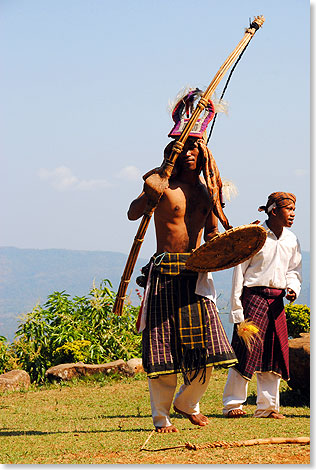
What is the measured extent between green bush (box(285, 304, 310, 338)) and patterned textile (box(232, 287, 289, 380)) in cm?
309

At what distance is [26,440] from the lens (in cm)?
609

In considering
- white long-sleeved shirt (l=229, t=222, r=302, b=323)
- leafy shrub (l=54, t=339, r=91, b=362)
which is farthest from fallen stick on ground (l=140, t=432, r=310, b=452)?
leafy shrub (l=54, t=339, r=91, b=362)

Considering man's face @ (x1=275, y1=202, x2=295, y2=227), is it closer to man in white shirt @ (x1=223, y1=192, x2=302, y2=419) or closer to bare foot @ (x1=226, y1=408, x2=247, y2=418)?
man in white shirt @ (x1=223, y1=192, x2=302, y2=419)

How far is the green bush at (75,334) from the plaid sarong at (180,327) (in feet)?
13.0

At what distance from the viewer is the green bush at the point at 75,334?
32.6 ft

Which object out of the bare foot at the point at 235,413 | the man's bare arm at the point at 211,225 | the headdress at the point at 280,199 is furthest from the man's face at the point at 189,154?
the bare foot at the point at 235,413

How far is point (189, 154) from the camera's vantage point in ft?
19.9

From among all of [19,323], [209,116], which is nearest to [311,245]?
[209,116]

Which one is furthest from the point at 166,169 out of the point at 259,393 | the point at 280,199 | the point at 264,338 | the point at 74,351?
the point at 74,351

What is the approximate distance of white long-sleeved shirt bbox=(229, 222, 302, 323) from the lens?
7.11 metres

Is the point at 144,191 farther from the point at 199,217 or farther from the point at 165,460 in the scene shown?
the point at 165,460

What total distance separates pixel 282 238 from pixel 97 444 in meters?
2.84

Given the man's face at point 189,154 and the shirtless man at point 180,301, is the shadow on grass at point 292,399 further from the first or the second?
the man's face at point 189,154

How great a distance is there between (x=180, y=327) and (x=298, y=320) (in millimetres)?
4636
